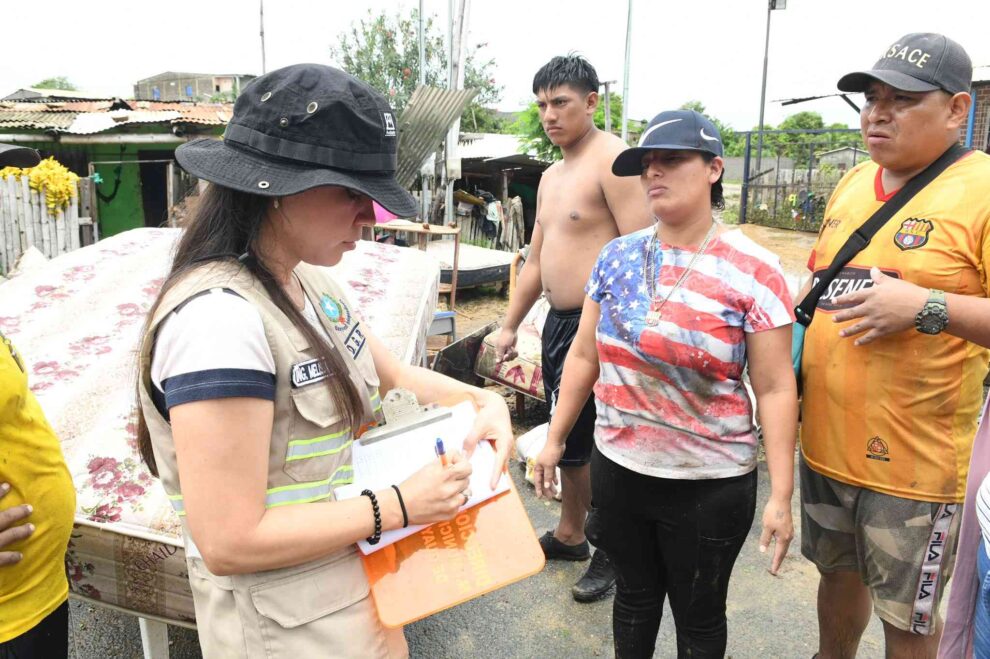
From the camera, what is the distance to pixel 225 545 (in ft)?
3.44

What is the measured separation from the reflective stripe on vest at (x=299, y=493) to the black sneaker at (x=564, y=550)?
2.39 metres

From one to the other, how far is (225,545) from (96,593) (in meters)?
1.40

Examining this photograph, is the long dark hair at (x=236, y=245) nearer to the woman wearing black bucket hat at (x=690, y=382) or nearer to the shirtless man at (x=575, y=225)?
the woman wearing black bucket hat at (x=690, y=382)

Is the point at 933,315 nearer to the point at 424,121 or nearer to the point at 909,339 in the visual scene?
the point at 909,339

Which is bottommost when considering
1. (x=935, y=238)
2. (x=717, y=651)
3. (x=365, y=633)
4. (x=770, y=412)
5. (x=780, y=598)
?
(x=780, y=598)

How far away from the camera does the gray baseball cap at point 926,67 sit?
1990 mm

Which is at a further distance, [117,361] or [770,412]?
[117,361]

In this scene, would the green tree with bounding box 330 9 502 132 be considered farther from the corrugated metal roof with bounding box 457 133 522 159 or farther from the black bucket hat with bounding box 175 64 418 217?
the black bucket hat with bounding box 175 64 418 217

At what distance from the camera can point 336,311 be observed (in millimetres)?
Result: 1426

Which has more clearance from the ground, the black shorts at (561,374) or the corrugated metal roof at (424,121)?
the corrugated metal roof at (424,121)

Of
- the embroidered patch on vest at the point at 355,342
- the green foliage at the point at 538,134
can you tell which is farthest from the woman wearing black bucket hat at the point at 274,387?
the green foliage at the point at 538,134

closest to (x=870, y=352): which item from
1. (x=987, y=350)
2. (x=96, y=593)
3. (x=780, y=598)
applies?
(x=987, y=350)

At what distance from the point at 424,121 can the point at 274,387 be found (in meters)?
9.64

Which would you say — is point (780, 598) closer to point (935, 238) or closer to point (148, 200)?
point (935, 238)
